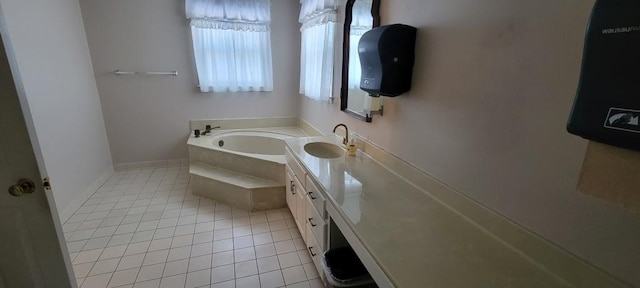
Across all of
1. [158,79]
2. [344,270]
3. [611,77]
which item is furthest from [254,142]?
[611,77]

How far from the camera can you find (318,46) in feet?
9.07

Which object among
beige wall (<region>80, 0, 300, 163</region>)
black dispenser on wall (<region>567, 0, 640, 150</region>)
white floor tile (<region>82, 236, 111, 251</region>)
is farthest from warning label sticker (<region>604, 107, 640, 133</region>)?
beige wall (<region>80, 0, 300, 163</region>)

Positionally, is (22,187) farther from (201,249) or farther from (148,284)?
(201,249)

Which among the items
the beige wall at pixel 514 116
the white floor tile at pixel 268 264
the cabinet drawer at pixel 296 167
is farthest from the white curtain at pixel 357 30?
the white floor tile at pixel 268 264

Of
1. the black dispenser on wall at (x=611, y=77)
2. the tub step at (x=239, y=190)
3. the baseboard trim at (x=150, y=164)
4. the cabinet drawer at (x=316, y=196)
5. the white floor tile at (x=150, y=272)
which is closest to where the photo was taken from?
the black dispenser on wall at (x=611, y=77)

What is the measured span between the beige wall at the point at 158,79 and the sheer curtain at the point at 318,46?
68 centimetres

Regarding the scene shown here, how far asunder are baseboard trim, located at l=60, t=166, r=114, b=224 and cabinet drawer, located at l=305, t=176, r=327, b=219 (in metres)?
2.32

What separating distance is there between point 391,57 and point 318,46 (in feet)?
4.79

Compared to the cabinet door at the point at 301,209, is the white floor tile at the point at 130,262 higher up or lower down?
lower down

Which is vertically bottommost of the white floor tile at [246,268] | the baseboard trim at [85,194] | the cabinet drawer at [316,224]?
the white floor tile at [246,268]

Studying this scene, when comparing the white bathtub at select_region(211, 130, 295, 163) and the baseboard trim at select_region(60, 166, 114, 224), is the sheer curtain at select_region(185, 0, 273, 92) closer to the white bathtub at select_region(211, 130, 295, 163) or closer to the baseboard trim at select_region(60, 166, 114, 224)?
the white bathtub at select_region(211, 130, 295, 163)

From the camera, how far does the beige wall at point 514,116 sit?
0.80m

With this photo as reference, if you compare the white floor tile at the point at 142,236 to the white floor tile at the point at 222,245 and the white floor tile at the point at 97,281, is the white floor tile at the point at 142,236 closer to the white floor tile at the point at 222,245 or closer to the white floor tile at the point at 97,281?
the white floor tile at the point at 97,281

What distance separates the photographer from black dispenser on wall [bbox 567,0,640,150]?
1.73 feet
